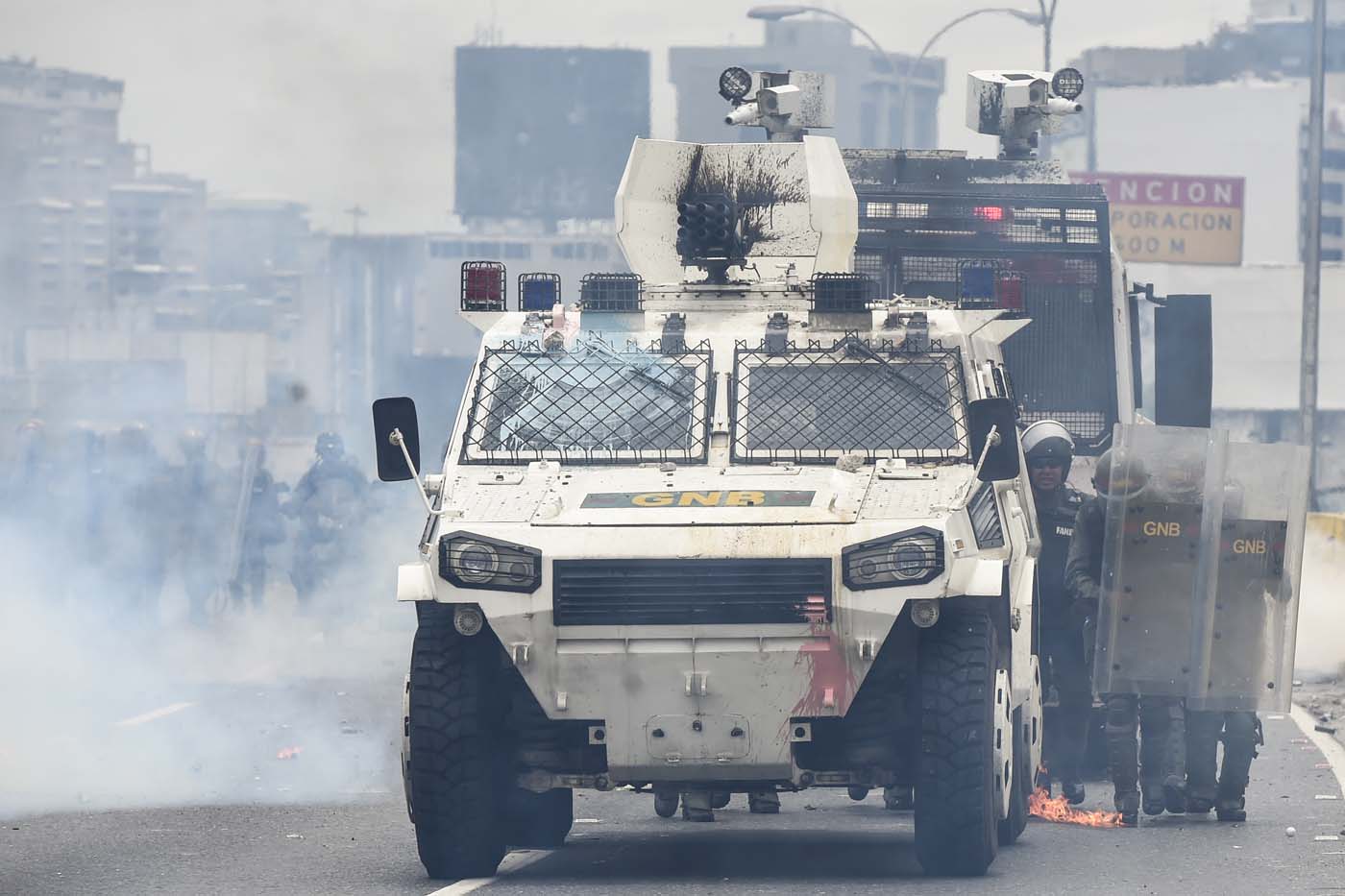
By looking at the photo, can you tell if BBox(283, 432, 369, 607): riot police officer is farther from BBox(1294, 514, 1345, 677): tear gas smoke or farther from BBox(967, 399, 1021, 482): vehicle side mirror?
BBox(967, 399, 1021, 482): vehicle side mirror

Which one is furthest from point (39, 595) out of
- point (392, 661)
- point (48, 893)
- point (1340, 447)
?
point (1340, 447)

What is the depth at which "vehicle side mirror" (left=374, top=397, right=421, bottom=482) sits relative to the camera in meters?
11.6

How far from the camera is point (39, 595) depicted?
861 inches

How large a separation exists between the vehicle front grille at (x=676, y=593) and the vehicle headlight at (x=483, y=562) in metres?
0.14

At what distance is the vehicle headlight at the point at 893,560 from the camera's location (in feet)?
35.0

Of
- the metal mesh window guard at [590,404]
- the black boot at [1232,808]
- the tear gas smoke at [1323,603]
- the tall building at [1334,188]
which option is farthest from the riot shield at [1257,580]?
the tall building at [1334,188]

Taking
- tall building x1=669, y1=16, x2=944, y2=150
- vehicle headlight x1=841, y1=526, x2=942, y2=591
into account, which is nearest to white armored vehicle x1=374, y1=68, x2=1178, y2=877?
vehicle headlight x1=841, y1=526, x2=942, y2=591

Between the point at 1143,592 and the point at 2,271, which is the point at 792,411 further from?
the point at 2,271

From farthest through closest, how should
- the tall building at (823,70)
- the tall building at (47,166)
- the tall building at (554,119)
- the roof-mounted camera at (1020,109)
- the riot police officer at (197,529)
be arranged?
the tall building at (823,70), the tall building at (554,119), the tall building at (47,166), the riot police officer at (197,529), the roof-mounted camera at (1020,109)

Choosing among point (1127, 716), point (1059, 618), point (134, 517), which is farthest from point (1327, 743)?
point (134, 517)

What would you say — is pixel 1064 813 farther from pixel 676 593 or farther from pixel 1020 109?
pixel 1020 109

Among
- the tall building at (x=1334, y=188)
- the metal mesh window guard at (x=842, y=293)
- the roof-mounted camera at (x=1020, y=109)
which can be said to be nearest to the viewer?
the metal mesh window guard at (x=842, y=293)

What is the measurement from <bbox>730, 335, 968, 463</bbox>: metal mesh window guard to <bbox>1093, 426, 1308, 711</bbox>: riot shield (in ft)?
4.26

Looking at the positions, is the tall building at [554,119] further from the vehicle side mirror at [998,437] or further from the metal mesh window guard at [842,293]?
the vehicle side mirror at [998,437]
